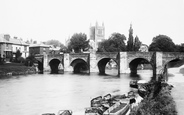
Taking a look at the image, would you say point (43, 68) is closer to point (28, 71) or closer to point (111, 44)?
point (28, 71)

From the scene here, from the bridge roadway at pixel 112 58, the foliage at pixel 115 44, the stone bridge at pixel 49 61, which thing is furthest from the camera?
the foliage at pixel 115 44

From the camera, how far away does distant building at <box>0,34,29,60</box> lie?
247 feet

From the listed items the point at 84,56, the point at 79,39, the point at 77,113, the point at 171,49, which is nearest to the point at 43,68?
the point at 84,56

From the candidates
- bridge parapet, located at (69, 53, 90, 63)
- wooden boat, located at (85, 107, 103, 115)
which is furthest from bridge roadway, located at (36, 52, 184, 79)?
wooden boat, located at (85, 107, 103, 115)

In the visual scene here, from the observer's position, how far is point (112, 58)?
62.2 m

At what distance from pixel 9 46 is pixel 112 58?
40108 millimetres

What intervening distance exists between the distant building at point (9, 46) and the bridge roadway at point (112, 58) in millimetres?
9938

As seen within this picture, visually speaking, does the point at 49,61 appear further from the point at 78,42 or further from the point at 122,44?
the point at 122,44

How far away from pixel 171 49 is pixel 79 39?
39396mm

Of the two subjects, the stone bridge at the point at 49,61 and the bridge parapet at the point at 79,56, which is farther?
the stone bridge at the point at 49,61

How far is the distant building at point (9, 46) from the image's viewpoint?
75312 millimetres

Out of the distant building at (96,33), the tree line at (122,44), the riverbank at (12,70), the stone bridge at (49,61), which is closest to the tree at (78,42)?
the tree line at (122,44)

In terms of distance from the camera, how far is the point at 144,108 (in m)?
12.9

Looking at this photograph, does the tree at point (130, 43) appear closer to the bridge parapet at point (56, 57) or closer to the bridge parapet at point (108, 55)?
the bridge parapet at point (108, 55)
